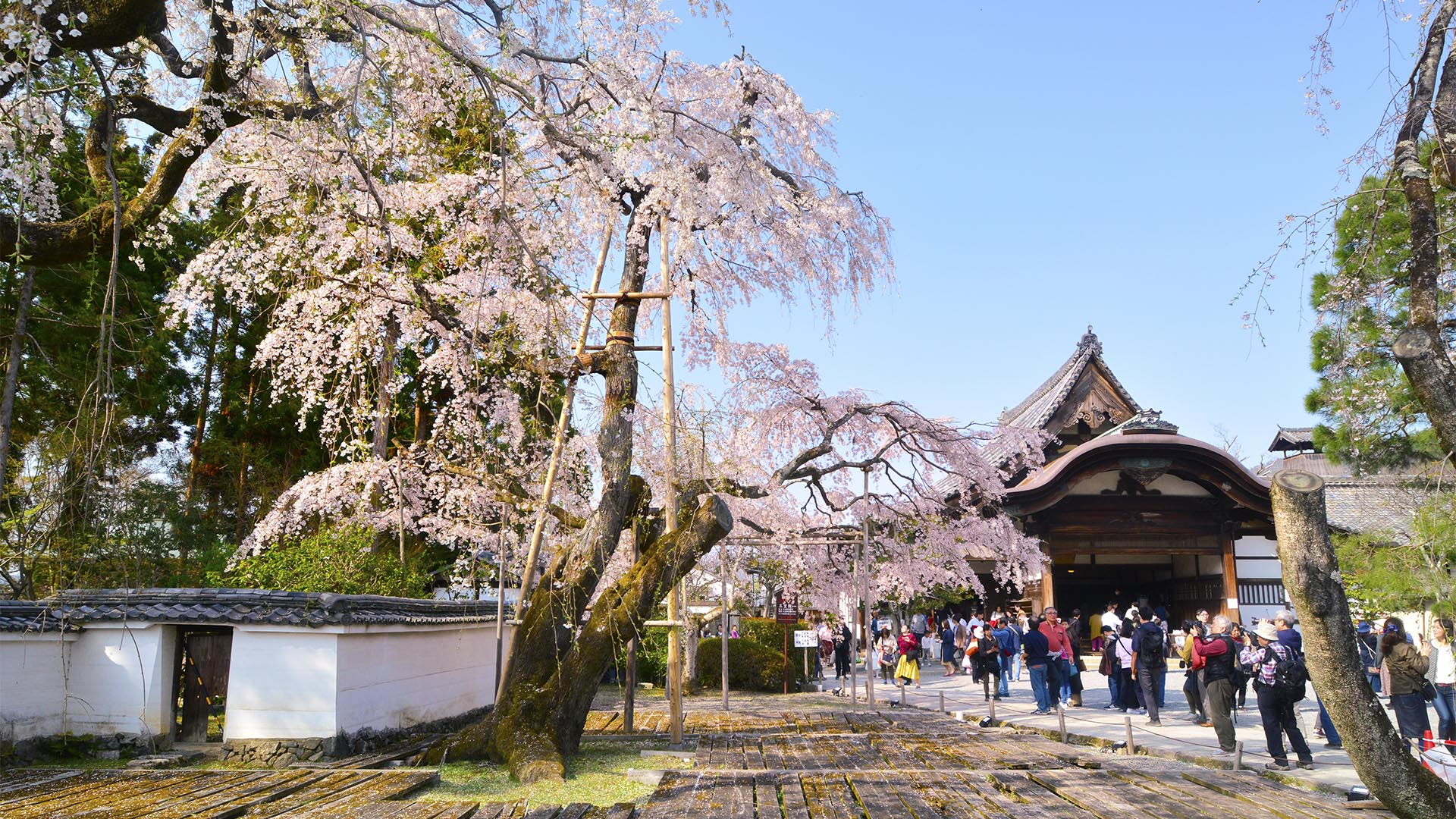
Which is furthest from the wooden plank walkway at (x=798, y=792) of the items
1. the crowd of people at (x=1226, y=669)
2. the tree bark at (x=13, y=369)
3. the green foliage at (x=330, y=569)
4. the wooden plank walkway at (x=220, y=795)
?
the tree bark at (x=13, y=369)

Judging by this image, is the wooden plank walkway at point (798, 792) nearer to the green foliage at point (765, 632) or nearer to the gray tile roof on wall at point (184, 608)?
the gray tile roof on wall at point (184, 608)

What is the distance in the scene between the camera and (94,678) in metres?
9.63

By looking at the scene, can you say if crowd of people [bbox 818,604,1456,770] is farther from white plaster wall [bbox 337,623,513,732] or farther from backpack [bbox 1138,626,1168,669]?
white plaster wall [bbox 337,623,513,732]

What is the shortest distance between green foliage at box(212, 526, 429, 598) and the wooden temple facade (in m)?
13.2

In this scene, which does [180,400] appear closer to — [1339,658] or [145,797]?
[145,797]

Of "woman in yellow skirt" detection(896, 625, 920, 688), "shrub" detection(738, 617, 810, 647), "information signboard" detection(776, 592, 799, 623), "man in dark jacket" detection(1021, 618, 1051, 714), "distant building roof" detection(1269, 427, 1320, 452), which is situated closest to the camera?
"man in dark jacket" detection(1021, 618, 1051, 714)

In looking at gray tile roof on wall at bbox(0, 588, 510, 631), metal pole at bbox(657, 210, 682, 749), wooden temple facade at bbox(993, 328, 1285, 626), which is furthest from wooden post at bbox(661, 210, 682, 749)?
wooden temple facade at bbox(993, 328, 1285, 626)

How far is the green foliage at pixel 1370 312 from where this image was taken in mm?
6527

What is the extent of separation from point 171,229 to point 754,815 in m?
14.2

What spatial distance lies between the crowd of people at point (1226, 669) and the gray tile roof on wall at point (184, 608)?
8110 mm

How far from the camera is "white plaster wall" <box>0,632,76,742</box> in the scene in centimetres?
919

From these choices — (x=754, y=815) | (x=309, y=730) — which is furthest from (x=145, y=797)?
(x=754, y=815)

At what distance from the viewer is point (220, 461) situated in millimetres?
18547

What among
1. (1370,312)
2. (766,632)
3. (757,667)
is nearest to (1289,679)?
(1370,312)
